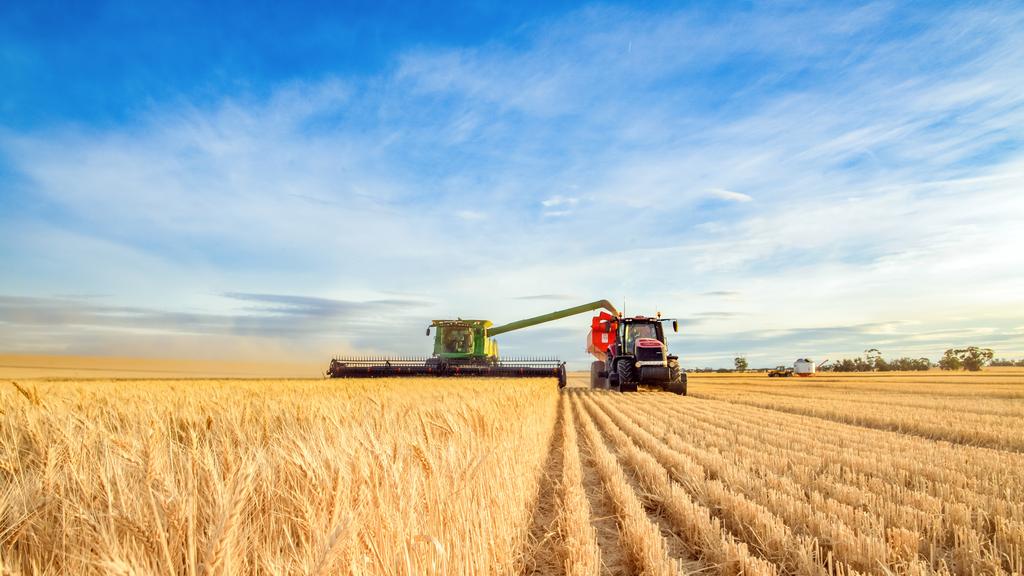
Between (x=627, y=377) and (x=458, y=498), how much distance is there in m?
19.3

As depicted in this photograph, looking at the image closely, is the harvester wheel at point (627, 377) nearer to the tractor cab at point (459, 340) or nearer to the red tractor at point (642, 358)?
the red tractor at point (642, 358)

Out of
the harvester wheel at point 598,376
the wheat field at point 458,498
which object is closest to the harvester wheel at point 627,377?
the harvester wheel at point 598,376

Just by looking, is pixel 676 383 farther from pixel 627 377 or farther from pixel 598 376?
pixel 598 376

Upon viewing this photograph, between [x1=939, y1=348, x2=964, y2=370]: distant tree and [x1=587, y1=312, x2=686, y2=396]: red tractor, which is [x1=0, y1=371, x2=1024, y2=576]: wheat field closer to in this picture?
[x1=587, y1=312, x2=686, y2=396]: red tractor

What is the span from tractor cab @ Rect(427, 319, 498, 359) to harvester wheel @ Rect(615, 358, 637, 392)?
8366 mm

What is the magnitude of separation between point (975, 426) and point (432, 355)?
70.6 feet

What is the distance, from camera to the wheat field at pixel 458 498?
183cm

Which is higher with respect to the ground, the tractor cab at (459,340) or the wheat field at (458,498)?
the tractor cab at (459,340)

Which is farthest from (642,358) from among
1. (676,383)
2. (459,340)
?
(459,340)

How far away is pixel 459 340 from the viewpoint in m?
27.3

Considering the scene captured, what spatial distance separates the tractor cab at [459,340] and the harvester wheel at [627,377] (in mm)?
8366

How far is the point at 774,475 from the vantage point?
5.52 m

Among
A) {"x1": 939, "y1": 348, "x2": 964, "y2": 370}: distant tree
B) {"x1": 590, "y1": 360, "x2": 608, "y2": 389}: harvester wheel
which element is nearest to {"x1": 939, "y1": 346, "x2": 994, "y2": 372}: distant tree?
{"x1": 939, "y1": 348, "x2": 964, "y2": 370}: distant tree

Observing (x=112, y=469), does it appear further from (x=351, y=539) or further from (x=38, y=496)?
(x=351, y=539)
